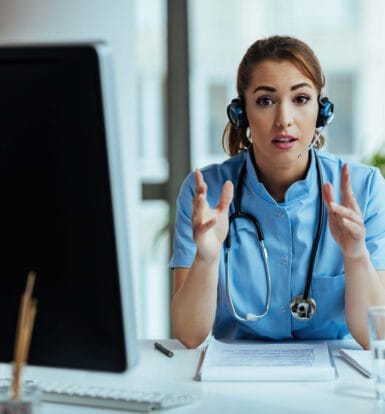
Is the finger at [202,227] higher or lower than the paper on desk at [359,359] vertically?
higher

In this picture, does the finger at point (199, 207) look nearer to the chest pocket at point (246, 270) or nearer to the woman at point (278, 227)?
the woman at point (278, 227)

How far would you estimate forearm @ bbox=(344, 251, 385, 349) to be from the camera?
5.56 feet

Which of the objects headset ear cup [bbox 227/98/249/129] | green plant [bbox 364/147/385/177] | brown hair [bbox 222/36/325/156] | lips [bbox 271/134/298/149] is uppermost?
brown hair [bbox 222/36/325/156]

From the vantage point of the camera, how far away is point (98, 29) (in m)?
3.27

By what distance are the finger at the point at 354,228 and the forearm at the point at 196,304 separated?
0.92 ft

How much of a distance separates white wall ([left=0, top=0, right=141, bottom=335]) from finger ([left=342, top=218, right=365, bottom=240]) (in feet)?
5.67

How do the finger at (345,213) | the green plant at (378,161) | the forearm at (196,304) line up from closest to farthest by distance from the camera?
the finger at (345,213) < the forearm at (196,304) < the green plant at (378,161)

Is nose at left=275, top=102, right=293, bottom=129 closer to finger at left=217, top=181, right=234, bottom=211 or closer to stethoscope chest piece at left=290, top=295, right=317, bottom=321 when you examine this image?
finger at left=217, top=181, right=234, bottom=211

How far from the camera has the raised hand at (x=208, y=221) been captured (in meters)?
1.62

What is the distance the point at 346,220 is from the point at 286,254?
11.1 inches

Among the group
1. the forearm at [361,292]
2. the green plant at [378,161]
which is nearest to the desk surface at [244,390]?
the forearm at [361,292]

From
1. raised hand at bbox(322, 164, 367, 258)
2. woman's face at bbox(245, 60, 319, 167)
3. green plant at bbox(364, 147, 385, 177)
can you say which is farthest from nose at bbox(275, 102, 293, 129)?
green plant at bbox(364, 147, 385, 177)

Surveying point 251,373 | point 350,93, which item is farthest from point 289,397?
point 350,93

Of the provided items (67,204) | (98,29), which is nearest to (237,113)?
(67,204)
